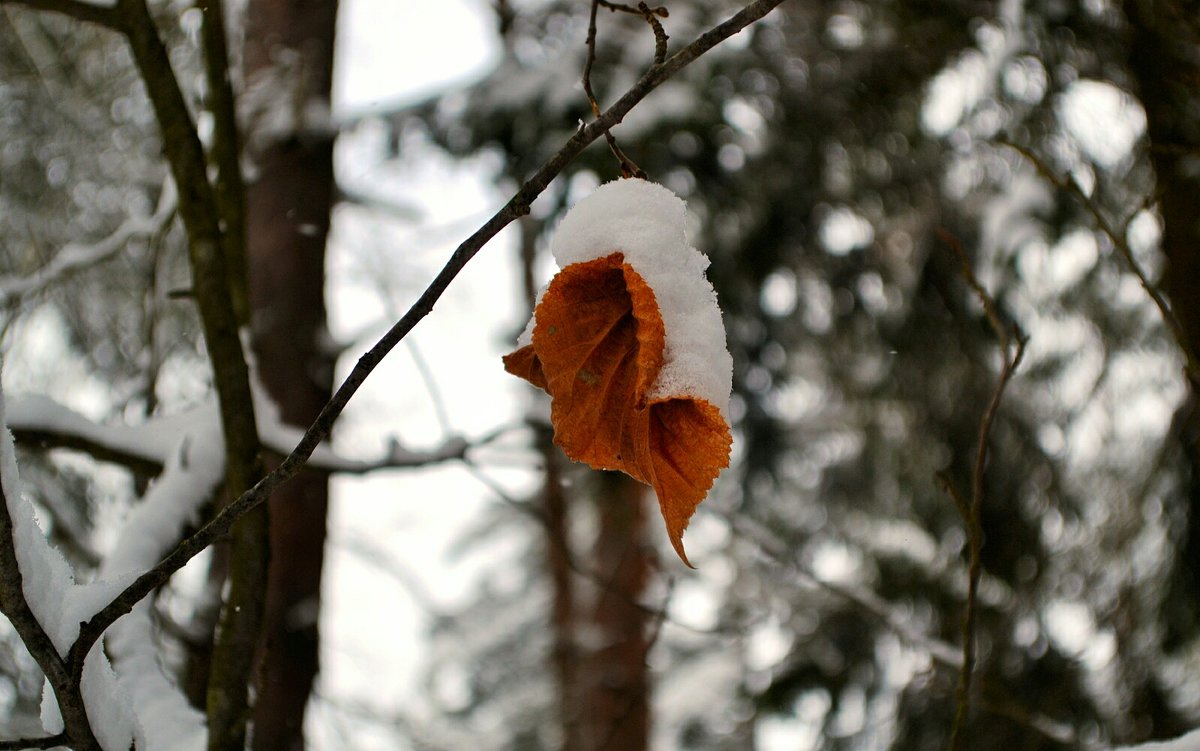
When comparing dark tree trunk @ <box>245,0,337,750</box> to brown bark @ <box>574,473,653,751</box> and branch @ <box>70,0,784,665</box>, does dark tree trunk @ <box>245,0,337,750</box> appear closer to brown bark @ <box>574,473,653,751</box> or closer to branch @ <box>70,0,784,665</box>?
branch @ <box>70,0,784,665</box>

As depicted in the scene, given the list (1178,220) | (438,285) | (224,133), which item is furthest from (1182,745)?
(1178,220)

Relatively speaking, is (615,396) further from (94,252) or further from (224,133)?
(94,252)

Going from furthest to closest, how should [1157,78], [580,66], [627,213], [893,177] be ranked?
[893,177], [580,66], [1157,78], [627,213]

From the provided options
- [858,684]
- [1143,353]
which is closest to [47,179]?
[858,684]

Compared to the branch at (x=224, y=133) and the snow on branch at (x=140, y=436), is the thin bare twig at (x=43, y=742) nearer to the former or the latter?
the branch at (x=224, y=133)

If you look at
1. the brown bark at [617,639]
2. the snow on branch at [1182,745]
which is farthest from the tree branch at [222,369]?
the brown bark at [617,639]

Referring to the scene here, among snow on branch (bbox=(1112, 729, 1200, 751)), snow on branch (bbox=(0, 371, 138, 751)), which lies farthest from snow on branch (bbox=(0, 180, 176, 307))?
snow on branch (bbox=(1112, 729, 1200, 751))

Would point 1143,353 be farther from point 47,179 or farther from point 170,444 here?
point 47,179
